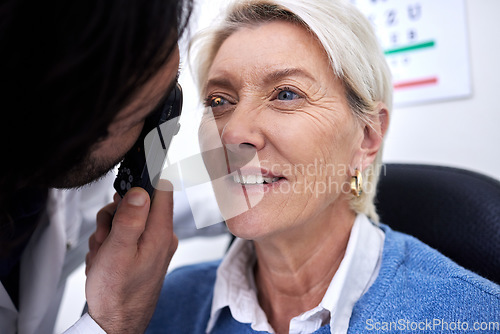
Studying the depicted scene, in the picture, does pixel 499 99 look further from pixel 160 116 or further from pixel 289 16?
pixel 160 116

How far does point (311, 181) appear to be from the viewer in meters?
0.85

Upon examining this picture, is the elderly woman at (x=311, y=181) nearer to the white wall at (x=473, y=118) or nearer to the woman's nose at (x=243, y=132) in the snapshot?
the woman's nose at (x=243, y=132)

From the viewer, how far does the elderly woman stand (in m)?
0.83

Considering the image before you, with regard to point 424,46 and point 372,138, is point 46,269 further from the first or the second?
point 424,46

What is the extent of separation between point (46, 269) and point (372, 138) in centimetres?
88

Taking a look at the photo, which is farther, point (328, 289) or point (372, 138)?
point (372, 138)

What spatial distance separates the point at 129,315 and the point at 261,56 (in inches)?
24.4

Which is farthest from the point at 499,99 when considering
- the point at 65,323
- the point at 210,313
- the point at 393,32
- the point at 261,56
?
the point at 65,323

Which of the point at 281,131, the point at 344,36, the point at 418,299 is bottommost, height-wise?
the point at 418,299

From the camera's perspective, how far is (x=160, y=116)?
0.80 meters

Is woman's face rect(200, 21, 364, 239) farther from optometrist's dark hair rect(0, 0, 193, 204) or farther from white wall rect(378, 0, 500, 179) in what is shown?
white wall rect(378, 0, 500, 179)

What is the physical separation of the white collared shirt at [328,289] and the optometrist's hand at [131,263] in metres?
0.20

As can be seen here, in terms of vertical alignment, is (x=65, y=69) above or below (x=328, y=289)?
above

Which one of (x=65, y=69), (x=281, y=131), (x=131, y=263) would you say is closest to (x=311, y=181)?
(x=281, y=131)
